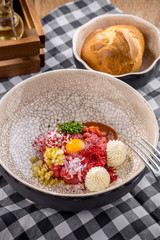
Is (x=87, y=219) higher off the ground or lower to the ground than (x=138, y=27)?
lower

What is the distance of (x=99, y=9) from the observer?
6.12 ft

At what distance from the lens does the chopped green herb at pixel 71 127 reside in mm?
1196

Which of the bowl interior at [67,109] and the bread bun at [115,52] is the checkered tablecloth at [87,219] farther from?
the bread bun at [115,52]

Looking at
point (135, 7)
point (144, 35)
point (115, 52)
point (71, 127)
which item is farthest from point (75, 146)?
point (135, 7)

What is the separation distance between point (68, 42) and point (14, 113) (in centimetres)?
66

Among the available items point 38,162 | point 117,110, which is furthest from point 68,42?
point 38,162

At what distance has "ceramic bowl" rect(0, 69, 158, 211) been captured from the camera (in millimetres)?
1123

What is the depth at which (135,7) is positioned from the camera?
79.1 inches

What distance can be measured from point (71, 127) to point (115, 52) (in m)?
0.40

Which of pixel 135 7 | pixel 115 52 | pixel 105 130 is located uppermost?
pixel 115 52

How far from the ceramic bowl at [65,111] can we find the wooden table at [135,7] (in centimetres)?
77

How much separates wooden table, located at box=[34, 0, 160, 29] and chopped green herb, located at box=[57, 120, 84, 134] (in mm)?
940

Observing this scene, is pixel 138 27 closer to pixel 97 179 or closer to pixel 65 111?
pixel 65 111

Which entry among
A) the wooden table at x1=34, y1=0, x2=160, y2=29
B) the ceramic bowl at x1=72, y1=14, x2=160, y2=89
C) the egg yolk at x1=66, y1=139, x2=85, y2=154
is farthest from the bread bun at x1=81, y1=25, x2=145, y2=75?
the wooden table at x1=34, y1=0, x2=160, y2=29
